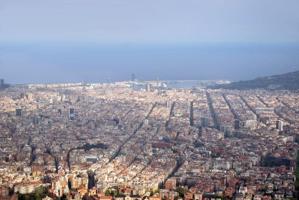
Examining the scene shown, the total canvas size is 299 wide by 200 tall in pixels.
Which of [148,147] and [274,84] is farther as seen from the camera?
[274,84]

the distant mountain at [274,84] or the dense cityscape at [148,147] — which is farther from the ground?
the distant mountain at [274,84]

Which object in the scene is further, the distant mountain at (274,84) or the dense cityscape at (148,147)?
the distant mountain at (274,84)

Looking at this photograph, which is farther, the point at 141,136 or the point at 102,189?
the point at 141,136

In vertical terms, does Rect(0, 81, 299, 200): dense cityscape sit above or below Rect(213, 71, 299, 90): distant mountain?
below

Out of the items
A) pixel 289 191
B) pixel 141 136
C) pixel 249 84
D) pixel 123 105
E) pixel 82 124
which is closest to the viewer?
pixel 289 191

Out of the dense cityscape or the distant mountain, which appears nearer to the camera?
the dense cityscape

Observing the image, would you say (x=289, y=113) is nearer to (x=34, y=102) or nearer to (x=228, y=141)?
(x=228, y=141)

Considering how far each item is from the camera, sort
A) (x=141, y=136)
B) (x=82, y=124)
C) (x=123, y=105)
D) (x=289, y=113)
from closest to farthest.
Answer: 1. (x=141, y=136)
2. (x=82, y=124)
3. (x=289, y=113)
4. (x=123, y=105)

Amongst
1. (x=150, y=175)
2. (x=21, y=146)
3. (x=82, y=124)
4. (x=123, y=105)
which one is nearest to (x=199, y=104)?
(x=123, y=105)
